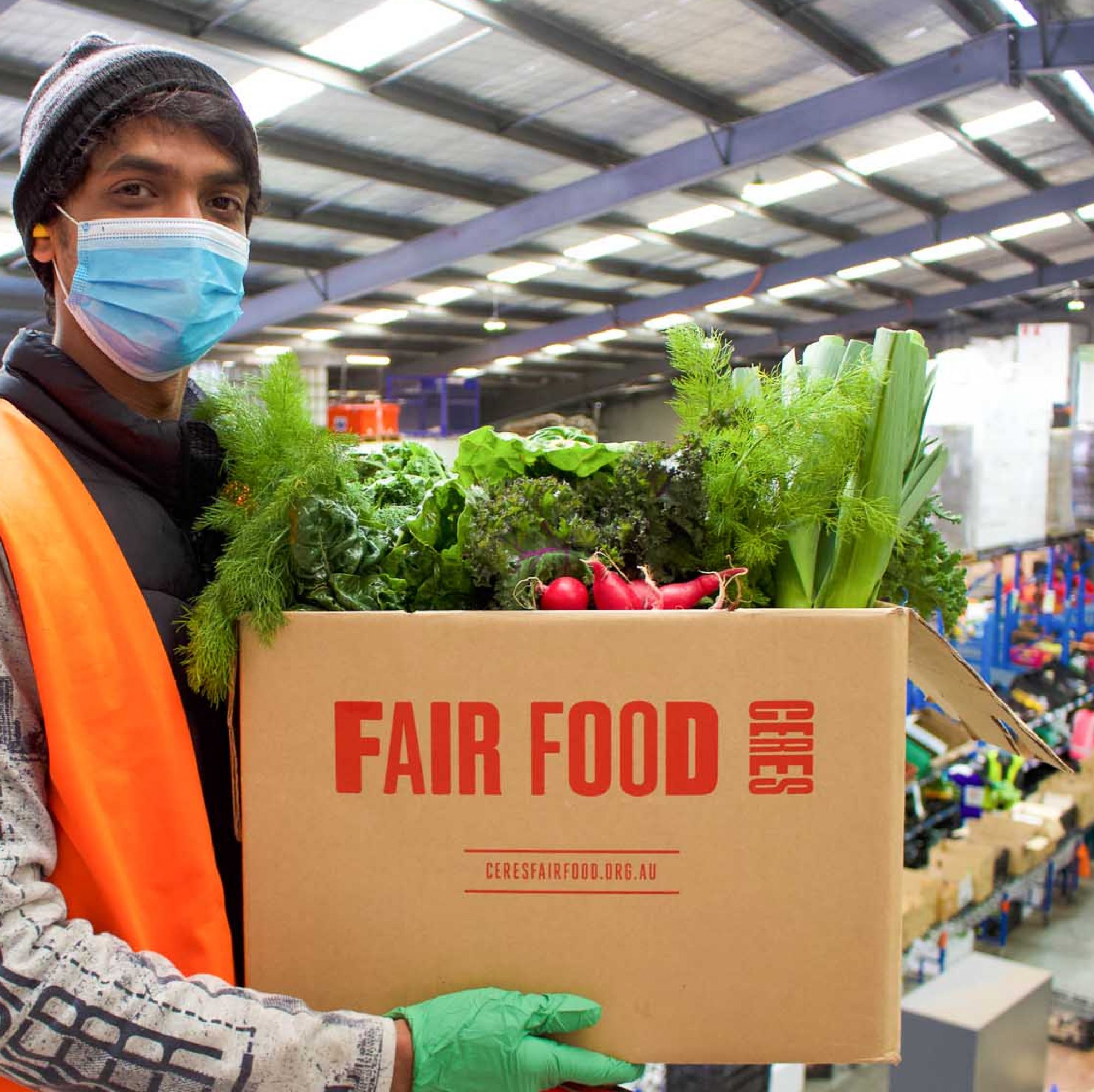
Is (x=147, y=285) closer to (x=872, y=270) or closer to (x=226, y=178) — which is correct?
(x=226, y=178)

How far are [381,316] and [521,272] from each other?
2.32 metres

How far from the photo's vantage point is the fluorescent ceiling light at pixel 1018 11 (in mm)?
5676

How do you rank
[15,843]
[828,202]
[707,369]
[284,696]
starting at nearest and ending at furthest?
[15,843] < [284,696] < [707,369] < [828,202]

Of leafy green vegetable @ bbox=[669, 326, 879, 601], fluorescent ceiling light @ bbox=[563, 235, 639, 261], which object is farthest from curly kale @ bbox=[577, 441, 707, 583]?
fluorescent ceiling light @ bbox=[563, 235, 639, 261]

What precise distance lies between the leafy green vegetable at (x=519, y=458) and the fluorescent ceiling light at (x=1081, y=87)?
21.9 ft

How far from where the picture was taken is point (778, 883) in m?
1.15

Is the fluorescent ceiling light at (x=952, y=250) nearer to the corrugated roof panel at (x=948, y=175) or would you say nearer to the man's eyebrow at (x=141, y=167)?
the corrugated roof panel at (x=948, y=175)

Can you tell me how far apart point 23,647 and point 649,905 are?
714 millimetres

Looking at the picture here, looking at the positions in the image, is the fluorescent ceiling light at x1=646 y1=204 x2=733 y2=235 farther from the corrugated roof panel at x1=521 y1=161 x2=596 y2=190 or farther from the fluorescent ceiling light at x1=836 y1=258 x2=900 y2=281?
the fluorescent ceiling light at x1=836 y1=258 x2=900 y2=281

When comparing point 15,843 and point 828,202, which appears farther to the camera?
point 828,202

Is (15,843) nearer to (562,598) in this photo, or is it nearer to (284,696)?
(284,696)

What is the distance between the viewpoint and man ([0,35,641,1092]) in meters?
1.00

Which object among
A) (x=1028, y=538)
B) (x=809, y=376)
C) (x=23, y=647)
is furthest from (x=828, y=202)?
(x=23, y=647)

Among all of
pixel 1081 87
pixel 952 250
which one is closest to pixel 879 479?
pixel 1081 87
